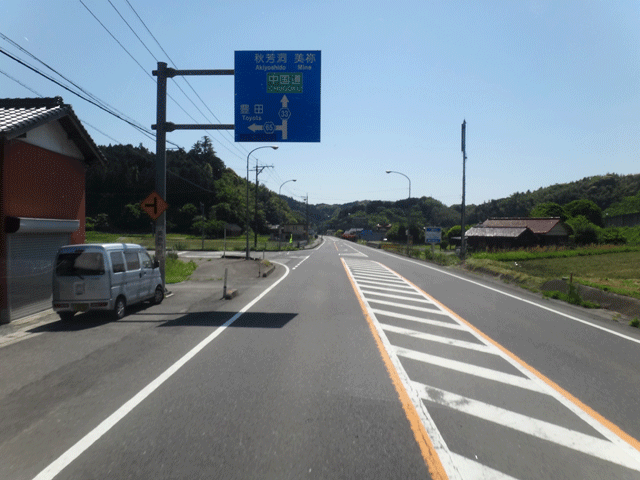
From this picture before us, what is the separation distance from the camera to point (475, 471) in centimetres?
394

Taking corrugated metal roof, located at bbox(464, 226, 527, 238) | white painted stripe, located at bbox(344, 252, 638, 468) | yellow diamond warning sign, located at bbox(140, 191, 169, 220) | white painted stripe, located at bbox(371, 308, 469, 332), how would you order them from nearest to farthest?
white painted stripe, located at bbox(344, 252, 638, 468) → white painted stripe, located at bbox(371, 308, 469, 332) → yellow diamond warning sign, located at bbox(140, 191, 169, 220) → corrugated metal roof, located at bbox(464, 226, 527, 238)

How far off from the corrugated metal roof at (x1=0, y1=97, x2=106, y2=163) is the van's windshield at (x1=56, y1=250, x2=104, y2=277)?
3.14 meters

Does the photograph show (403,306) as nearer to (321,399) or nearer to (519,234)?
(321,399)

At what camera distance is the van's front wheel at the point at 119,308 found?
450 inches

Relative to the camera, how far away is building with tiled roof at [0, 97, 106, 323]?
11.3 meters

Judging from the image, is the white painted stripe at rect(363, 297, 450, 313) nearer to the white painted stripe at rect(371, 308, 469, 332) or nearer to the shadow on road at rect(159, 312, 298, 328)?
the white painted stripe at rect(371, 308, 469, 332)

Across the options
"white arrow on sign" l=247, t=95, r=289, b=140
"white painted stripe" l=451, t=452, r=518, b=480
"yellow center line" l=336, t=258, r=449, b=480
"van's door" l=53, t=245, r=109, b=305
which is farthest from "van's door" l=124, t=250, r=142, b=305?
"white painted stripe" l=451, t=452, r=518, b=480

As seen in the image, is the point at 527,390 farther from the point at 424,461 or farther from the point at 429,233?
the point at 429,233

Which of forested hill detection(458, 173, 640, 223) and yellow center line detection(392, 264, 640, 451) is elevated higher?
forested hill detection(458, 173, 640, 223)

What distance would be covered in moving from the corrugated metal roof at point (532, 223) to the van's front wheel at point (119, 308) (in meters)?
52.1

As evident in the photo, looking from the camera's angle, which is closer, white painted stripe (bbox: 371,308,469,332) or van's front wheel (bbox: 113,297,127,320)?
white painted stripe (bbox: 371,308,469,332)

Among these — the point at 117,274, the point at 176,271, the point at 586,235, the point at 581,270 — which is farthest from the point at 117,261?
the point at 586,235

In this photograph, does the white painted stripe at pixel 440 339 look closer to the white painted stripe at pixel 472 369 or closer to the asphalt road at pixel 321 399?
the asphalt road at pixel 321 399

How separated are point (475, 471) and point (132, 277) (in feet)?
34.9
